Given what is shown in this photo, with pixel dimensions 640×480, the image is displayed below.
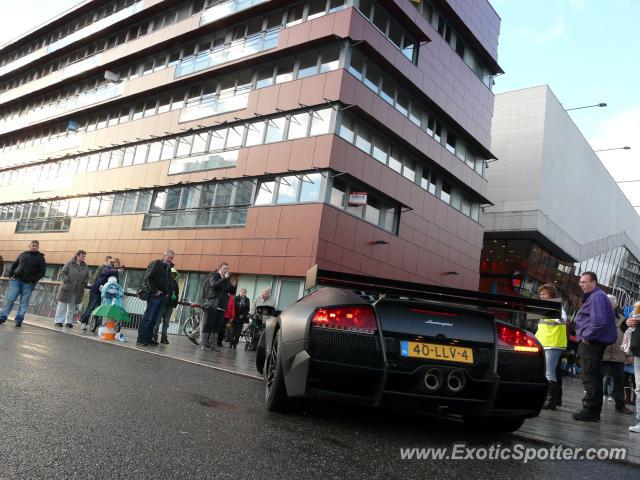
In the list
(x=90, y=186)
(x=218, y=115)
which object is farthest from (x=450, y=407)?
(x=90, y=186)

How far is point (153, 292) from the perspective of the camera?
9.75 metres

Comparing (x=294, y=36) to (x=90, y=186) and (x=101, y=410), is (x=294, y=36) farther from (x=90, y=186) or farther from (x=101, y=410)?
(x=101, y=410)

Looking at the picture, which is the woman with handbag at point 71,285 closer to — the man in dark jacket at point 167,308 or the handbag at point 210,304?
the man in dark jacket at point 167,308

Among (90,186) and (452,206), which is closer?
(452,206)

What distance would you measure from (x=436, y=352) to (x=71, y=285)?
10335mm

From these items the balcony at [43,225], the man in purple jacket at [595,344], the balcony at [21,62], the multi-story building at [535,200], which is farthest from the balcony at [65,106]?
the man in purple jacket at [595,344]

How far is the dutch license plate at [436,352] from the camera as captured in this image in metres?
3.45

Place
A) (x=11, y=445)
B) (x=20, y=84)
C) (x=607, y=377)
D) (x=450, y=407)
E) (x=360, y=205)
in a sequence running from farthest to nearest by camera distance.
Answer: (x=20, y=84)
(x=360, y=205)
(x=607, y=377)
(x=450, y=407)
(x=11, y=445)

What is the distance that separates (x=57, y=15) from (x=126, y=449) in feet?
142

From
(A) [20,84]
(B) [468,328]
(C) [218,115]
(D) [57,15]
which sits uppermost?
(D) [57,15]

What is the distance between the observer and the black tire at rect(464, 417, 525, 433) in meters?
3.93

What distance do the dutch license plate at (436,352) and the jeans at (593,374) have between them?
10.2 feet

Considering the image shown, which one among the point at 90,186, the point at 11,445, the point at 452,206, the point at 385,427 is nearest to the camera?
the point at 11,445

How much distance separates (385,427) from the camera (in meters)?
3.85
